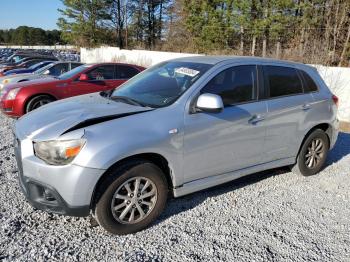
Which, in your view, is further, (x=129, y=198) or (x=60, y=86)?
(x=60, y=86)

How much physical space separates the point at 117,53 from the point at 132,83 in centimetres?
2807

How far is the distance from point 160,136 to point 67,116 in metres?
0.94

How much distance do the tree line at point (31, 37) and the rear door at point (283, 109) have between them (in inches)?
3836

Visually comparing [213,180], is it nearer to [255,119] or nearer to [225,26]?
[255,119]

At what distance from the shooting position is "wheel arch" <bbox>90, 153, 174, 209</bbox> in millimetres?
3151

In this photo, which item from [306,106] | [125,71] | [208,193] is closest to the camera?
[208,193]

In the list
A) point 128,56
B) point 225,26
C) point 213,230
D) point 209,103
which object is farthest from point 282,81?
point 225,26

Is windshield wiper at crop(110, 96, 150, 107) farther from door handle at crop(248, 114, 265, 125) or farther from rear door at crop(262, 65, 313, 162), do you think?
rear door at crop(262, 65, 313, 162)

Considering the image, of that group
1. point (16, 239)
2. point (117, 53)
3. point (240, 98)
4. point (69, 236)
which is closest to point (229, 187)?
point (240, 98)

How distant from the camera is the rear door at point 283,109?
4379 millimetres

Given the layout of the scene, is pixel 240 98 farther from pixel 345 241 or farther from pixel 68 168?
pixel 68 168

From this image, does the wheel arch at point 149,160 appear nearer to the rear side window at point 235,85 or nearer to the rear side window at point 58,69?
the rear side window at point 235,85

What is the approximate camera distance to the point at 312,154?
5188 mm

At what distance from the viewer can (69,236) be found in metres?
3.33
